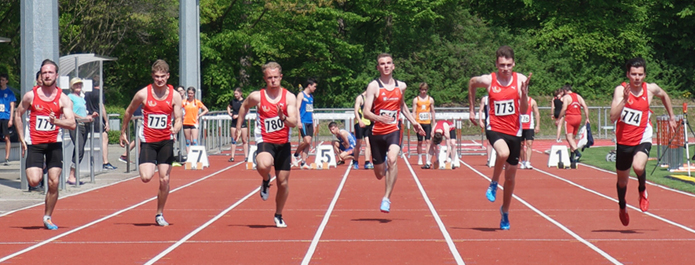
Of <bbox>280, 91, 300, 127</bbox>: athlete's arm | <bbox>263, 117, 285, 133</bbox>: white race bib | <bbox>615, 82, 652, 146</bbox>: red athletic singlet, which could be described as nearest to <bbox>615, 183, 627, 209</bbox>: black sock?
<bbox>615, 82, 652, 146</bbox>: red athletic singlet

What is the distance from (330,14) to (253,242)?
32314 mm

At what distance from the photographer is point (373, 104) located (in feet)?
34.7

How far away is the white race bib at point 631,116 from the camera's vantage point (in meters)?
9.05

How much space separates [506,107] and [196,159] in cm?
1170

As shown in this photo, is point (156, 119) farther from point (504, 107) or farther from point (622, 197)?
point (622, 197)

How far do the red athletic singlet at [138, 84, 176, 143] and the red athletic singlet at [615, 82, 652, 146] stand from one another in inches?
183

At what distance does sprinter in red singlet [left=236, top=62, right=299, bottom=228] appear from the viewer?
9.55m

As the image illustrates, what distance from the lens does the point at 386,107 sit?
10.5 meters

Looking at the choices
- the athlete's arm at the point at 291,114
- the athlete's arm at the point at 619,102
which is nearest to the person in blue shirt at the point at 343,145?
the athlete's arm at the point at 291,114

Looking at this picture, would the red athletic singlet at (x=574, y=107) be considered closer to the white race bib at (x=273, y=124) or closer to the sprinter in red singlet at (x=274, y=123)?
the sprinter in red singlet at (x=274, y=123)

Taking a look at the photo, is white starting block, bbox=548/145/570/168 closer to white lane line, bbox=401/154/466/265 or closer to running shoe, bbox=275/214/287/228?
white lane line, bbox=401/154/466/265

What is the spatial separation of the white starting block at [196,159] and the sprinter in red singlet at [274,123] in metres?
10.2

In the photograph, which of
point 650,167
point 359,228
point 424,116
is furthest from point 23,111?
point 650,167

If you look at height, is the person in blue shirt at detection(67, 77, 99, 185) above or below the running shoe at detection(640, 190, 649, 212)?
above
